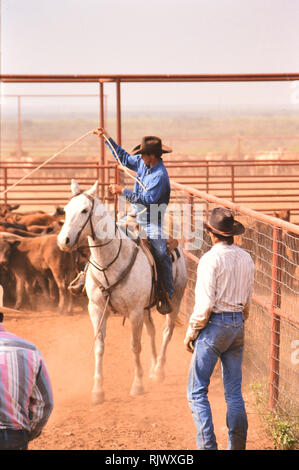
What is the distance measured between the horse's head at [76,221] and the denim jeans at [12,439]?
3079mm

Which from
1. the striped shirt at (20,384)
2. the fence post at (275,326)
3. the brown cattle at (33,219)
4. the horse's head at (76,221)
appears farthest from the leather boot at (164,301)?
the brown cattle at (33,219)

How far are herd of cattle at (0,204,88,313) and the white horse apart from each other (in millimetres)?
3022

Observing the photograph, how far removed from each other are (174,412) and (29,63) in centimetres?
10335

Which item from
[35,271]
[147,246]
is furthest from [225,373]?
[35,271]

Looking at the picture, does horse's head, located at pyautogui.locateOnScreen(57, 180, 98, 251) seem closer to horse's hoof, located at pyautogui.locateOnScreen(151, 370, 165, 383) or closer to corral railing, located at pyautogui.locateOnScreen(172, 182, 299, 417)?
corral railing, located at pyautogui.locateOnScreen(172, 182, 299, 417)

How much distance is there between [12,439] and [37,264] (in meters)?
7.00

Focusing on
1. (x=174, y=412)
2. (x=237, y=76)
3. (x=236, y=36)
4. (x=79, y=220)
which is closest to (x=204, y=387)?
(x=174, y=412)

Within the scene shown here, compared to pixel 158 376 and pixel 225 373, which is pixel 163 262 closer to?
pixel 158 376

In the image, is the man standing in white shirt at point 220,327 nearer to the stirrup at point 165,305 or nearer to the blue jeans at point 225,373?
the blue jeans at point 225,373

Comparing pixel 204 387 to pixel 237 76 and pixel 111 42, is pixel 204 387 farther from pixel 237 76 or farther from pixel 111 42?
pixel 111 42

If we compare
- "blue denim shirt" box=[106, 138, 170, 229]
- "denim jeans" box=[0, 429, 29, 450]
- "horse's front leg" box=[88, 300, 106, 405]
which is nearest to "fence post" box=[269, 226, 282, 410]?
"blue denim shirt" box=[106, 138, 170, 229]

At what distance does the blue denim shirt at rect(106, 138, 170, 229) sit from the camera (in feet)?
20.5
